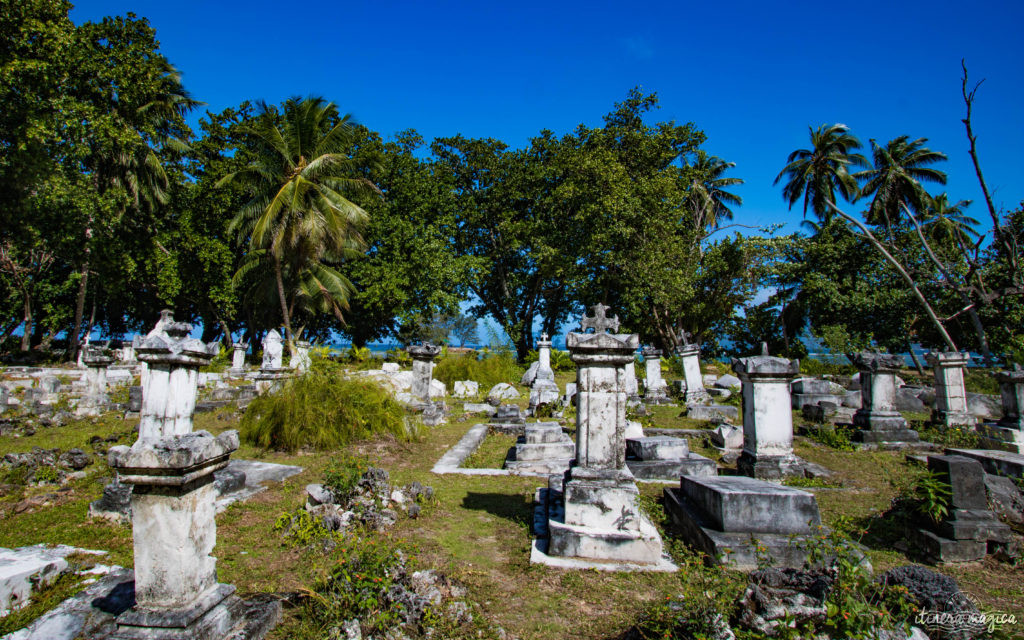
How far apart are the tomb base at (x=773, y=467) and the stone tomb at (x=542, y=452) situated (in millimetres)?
2444

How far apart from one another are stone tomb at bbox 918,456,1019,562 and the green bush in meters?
12.4

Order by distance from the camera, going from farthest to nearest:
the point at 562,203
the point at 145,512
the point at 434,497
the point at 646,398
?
1. the point at 562,203
2. the point at 646,398
3. the point at 434,497
4. the point at 145,512

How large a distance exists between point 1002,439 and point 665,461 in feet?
19.6

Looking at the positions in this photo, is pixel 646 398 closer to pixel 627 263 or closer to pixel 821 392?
pixel 821 392

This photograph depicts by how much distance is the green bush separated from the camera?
16469mm

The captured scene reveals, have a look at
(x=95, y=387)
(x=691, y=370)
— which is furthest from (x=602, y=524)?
(x=95, y=387)

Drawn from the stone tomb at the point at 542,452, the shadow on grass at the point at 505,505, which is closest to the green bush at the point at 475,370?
the stone tomb at the point at 542,452

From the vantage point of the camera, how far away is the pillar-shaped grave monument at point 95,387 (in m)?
10.7

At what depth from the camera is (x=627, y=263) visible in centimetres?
2091

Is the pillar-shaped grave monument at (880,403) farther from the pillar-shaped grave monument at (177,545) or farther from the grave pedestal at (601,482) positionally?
the pillar-shaped grave monument at (177,545)

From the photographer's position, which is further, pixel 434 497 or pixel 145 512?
pixel 434 497

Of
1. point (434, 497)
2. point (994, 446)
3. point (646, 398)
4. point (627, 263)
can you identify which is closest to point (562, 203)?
point (627, 263)

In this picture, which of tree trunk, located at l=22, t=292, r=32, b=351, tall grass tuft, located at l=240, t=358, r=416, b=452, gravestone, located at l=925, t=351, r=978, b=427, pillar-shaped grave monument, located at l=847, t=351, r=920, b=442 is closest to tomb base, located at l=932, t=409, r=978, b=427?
gravestone, located at l=925, t=351, r=978, b=427

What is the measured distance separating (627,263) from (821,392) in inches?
410
